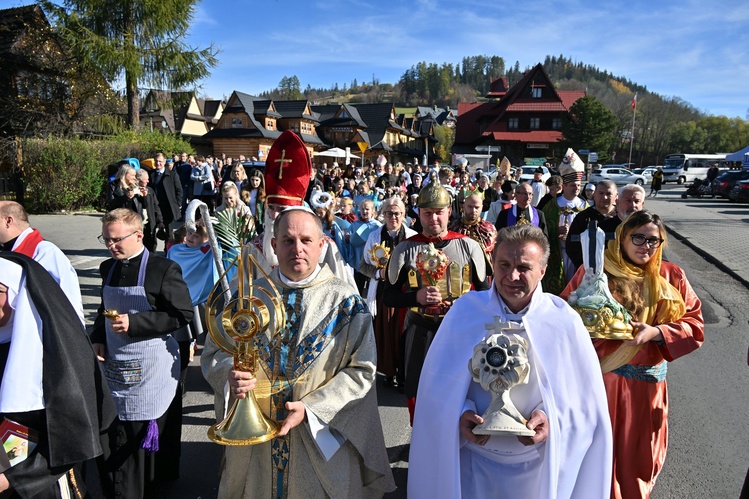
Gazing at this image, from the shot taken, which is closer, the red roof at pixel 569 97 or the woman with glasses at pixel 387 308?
the woman with glasses at pixel 387 308

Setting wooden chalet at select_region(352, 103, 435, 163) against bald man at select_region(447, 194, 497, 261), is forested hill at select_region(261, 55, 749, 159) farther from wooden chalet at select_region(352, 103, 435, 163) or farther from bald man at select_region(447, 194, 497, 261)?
bald man at select_region(447, 194, 497, 261)

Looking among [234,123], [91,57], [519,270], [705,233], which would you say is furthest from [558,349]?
[234,123]

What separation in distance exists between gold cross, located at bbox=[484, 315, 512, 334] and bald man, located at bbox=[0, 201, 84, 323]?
8.49ft

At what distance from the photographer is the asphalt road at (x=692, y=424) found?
355 cm

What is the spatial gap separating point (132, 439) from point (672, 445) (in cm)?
418

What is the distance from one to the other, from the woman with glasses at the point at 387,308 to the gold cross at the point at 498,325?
2.66 meters

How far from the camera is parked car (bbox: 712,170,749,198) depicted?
26.8 metres

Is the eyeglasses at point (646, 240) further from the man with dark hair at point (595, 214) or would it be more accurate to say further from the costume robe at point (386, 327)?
the man with dark hair at point (595, 214)

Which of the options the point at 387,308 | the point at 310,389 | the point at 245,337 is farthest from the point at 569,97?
the point at 245,337

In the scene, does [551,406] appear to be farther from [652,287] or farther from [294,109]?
[294,109]

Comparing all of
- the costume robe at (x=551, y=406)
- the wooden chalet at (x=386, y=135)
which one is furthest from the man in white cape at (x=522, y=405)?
the wooden chalet at (x=386, y=135)

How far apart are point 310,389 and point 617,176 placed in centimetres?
4114

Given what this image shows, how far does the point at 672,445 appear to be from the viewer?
13.3ft

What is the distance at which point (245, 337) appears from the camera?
2068 mm
